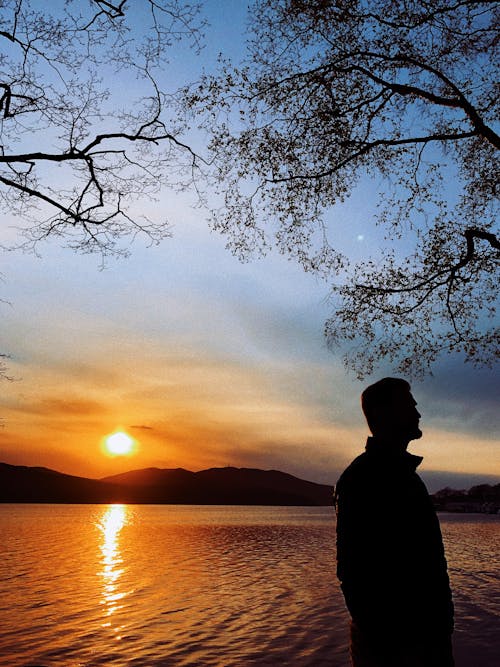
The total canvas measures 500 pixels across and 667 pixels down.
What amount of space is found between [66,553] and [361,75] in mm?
31102

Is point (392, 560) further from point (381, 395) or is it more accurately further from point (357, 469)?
point (381, 395)

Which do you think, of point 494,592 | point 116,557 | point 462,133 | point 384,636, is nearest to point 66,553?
point 116,557

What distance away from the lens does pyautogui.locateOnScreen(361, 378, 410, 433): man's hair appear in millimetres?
3434

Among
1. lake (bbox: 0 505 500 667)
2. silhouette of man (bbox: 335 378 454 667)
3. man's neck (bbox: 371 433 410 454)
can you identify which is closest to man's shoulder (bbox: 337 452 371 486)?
silhouette of man (bbox: 335 378 454 667)

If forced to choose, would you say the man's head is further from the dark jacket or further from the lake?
the lake

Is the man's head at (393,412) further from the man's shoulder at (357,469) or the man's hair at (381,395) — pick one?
the man's shoulder at (357,469)

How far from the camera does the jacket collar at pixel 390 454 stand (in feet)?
10.8

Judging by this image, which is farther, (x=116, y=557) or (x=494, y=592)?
(x=116, y=557)

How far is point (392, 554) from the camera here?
3.17 meters

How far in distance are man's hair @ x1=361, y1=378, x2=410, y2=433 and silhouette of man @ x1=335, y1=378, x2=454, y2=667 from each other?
74 millimetres

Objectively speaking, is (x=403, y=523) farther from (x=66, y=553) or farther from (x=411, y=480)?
(x=66, y=553)

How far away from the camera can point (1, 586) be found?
65.5ft

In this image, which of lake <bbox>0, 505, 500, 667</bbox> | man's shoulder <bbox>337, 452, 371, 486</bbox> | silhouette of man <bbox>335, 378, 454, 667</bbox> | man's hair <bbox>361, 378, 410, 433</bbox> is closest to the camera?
silhouette of man <bbox>335, 378, 454, 667</bbox>

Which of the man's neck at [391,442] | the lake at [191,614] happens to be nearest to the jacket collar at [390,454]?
A: the man's neck at [391,442]
